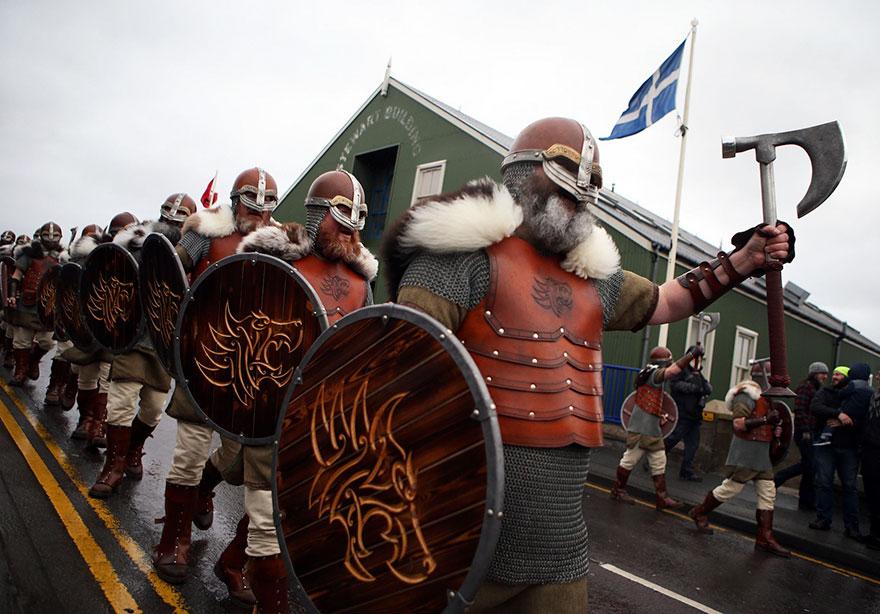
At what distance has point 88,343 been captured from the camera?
19.0ft

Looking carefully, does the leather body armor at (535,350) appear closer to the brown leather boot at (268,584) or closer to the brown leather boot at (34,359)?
the brown leather boot at (268,584)

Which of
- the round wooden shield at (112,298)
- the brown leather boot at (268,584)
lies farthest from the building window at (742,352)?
the brown leather boot at (268,584)

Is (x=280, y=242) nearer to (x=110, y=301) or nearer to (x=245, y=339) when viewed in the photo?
(x=245, y=339)

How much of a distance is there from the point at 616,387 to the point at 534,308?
35.1 feet

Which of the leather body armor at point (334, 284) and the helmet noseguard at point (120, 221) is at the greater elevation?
the helmet noseguard at point (120, 221)

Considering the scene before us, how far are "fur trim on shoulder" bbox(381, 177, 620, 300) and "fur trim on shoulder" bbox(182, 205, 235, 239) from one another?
7.58 ft

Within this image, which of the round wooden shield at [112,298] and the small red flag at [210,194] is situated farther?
the small red flag at [210,194]

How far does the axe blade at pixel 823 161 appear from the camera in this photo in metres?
2.16

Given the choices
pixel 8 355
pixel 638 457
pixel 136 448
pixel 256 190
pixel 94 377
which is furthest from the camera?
pixel 8 355

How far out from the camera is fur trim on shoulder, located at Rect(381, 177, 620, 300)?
192 centimetres

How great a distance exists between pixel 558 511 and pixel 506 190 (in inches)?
42.1

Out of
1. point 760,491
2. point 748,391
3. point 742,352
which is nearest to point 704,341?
point 742,352

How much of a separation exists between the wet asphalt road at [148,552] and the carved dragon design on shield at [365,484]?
1.99 metres

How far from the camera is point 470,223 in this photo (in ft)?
6.33
